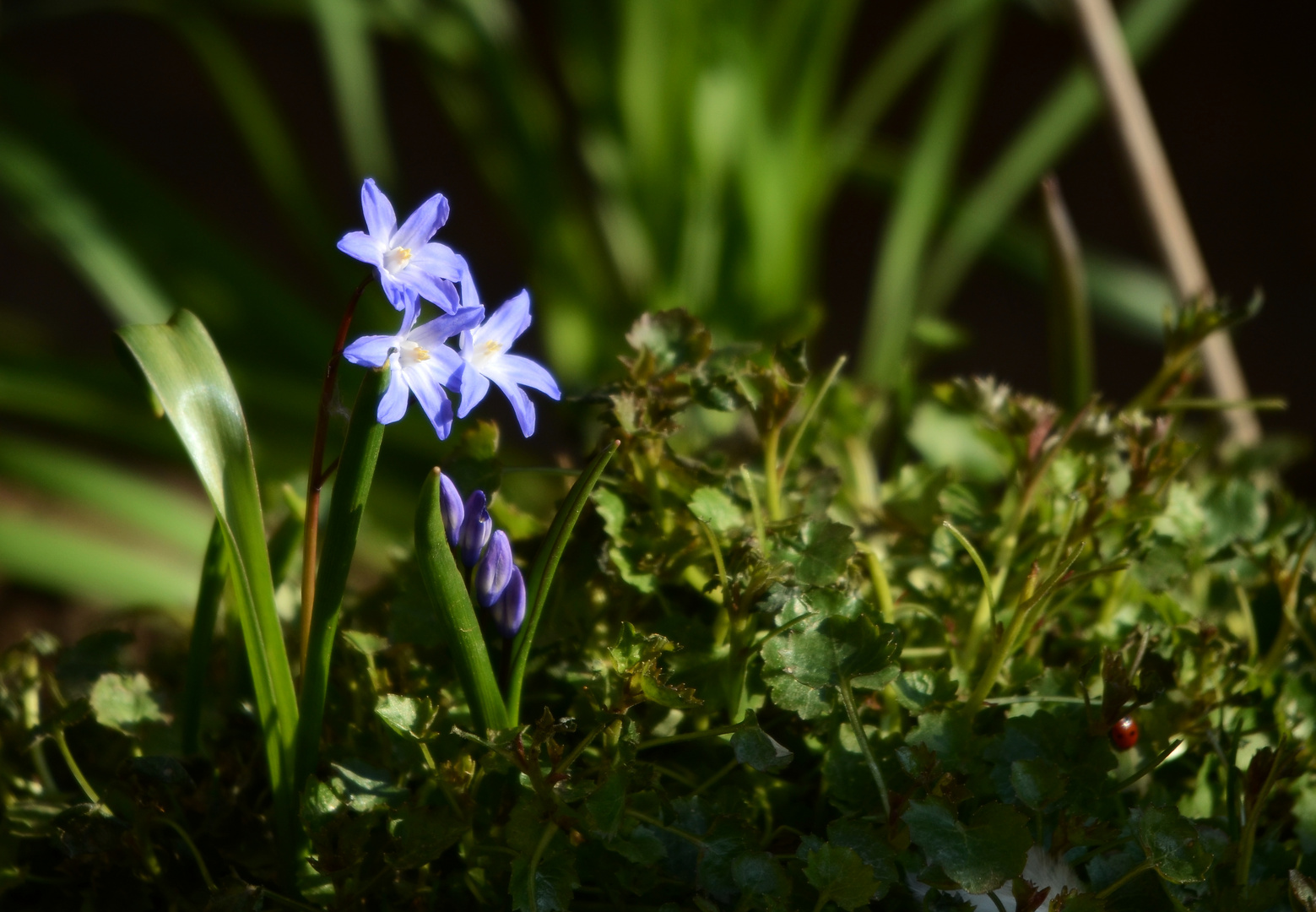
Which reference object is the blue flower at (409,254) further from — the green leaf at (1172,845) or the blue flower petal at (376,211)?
the green leaf at (1172,845)

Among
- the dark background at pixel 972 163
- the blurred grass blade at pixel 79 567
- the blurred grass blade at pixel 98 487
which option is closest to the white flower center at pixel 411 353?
the blurred grass blade at pixel 79 567

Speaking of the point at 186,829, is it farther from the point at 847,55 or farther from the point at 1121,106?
the point at 847,55

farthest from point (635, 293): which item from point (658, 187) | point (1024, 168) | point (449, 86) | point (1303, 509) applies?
point (1303, 509)

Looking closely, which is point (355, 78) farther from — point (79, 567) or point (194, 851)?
point (194, 851)

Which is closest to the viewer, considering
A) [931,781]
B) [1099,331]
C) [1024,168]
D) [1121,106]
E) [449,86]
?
[931,781]

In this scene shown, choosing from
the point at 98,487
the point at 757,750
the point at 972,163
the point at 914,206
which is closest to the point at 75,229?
the point at 98,487
